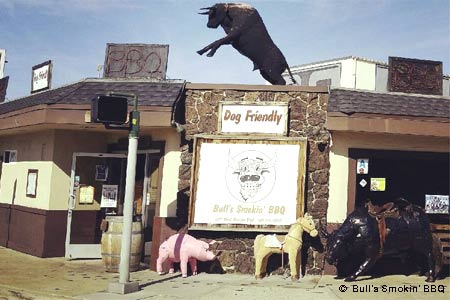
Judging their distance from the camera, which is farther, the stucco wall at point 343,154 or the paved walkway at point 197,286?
the stucco wall at point 343,154

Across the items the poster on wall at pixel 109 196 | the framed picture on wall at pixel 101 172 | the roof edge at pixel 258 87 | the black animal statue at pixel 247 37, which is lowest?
the poster on wall at pixel 109 196

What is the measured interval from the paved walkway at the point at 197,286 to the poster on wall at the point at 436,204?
171 centimetres

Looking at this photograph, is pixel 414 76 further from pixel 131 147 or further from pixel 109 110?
pixel 109 110

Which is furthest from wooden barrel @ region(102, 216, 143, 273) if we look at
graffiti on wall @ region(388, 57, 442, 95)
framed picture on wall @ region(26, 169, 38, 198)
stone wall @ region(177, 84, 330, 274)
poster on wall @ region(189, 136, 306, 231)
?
graffiti on wall @ region(388, 57, 442, 95)

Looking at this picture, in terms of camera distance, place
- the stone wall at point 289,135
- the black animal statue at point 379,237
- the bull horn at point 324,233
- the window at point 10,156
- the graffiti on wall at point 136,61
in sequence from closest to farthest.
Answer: the black animal statue at point 379,237, the bull horn at point 324,233, the stone wall at point 289,135, the graffiti on wall at point 136,61, the window at point 10,156

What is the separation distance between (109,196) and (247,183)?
12.5 ft

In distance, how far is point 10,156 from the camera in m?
13.6

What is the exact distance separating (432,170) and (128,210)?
6.83m

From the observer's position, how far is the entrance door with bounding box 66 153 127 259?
11.0 metres

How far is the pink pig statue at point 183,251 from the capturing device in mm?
8867

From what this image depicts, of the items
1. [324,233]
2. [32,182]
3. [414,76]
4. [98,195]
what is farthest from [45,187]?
[414,76]

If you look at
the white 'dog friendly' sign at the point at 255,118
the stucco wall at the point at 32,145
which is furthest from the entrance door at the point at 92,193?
the white 'dog friendly' sign at the point at 255,118

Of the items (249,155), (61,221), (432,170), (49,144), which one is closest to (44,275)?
(61,221)

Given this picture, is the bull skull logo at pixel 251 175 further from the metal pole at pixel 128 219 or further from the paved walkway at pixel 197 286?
the metal pole at pixel 128 219
